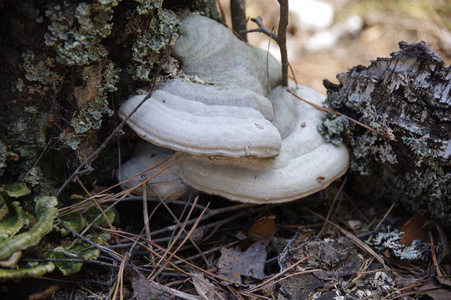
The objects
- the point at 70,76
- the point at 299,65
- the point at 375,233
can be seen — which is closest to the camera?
the point at 70,76

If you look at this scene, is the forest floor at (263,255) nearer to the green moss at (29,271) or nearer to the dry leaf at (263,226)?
the dry leaf at (263,226)

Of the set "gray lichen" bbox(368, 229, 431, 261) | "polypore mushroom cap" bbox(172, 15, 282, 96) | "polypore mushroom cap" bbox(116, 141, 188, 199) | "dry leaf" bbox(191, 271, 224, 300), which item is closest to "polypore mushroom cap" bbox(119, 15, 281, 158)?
"polypore mushroom cap" bbox(172, 15, 282, 96)

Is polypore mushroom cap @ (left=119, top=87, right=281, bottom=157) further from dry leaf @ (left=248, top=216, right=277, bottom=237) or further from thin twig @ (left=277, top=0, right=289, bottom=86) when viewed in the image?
thin twig @ (left=277, top=0, right=289, bottom=86)

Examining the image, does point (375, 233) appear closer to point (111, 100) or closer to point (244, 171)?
point (244, 171)

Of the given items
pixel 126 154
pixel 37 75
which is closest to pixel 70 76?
pixel 37 75

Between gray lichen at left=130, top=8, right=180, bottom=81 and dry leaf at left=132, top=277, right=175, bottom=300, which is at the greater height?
gray lichen at left=130, top=8, right=180, bottom=81

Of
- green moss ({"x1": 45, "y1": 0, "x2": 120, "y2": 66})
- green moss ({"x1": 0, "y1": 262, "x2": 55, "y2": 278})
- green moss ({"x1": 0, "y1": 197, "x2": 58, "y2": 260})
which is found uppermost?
green moss ({"x1": 45, "y1": 0, "x2": 120, "y2": 66})
